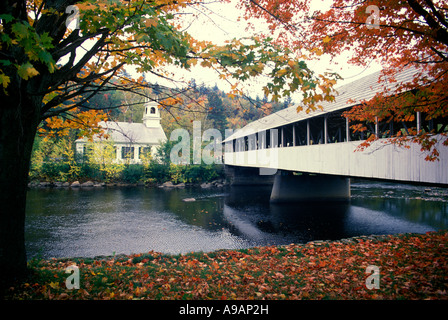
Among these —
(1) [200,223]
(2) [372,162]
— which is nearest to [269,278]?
(2) [372,162]

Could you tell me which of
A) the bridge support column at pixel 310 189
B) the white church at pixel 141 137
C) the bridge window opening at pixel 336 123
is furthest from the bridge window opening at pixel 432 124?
the white church at pixel 141 137

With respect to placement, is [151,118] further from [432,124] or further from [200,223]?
[432,124]

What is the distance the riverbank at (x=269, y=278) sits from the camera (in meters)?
3.42

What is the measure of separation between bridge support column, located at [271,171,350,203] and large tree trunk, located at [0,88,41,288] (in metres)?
16.5

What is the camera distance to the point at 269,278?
4.37m

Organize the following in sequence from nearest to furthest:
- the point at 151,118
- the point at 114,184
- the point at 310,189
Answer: the point at 310,189, the point at 114,184, the point at 151,118

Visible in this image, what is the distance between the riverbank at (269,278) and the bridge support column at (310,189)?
12560mm

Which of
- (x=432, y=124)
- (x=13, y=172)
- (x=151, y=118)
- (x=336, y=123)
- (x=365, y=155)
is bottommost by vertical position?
(x=13, y=172)

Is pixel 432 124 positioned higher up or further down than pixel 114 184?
higher up

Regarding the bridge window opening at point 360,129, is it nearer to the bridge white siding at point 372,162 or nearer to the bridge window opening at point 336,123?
the bridge window opening at point 336,123

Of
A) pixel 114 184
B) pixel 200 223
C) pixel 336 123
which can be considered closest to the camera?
pixel 200 223

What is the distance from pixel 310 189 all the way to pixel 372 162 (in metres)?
9.69

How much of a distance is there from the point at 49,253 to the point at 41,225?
443 cm

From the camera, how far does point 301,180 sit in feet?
61.9
